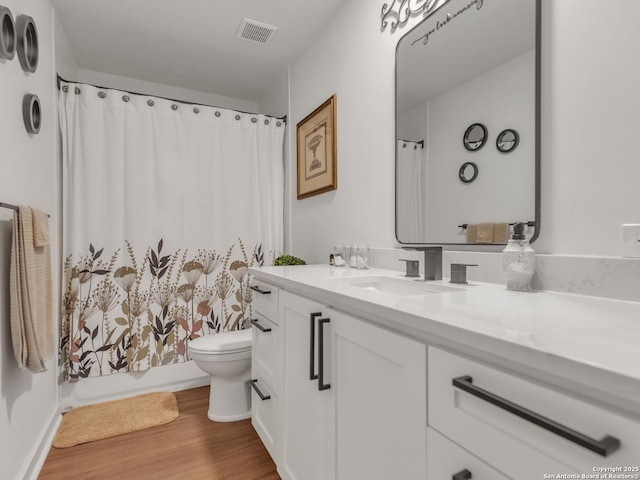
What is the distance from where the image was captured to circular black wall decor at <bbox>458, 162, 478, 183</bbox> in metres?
1.28

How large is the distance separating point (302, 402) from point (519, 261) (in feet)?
2.84

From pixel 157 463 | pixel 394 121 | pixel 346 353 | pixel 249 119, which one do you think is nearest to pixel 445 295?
pixel 346 353

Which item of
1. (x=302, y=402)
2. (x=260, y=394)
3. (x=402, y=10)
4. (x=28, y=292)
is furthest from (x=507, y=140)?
(x=28, y=292)

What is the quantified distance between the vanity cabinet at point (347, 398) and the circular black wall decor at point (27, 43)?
156 cm

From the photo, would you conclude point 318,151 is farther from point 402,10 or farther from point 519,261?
point 519,261

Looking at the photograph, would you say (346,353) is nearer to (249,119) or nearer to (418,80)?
(418,80)

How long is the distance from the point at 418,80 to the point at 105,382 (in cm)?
261

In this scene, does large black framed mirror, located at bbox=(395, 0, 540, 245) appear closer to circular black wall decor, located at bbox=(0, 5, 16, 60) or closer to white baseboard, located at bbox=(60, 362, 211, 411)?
circular black wall decor, located at bbox=(0, 5, 16, 60)

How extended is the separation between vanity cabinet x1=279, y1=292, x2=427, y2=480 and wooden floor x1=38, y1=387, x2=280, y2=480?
1.14 ft

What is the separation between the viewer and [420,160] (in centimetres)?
151

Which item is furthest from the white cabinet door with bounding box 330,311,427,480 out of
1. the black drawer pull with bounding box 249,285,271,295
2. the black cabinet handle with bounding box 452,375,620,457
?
the black drawer pull with bounding box 249,285,271,295

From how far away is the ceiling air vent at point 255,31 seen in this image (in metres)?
2.22

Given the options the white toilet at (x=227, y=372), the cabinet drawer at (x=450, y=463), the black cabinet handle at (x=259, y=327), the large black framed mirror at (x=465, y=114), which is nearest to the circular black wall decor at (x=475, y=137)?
the large black framed mirror at (x=465, y=114)

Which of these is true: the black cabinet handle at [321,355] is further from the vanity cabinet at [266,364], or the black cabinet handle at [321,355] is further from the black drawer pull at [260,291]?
the black drawer pull at [260,291]
